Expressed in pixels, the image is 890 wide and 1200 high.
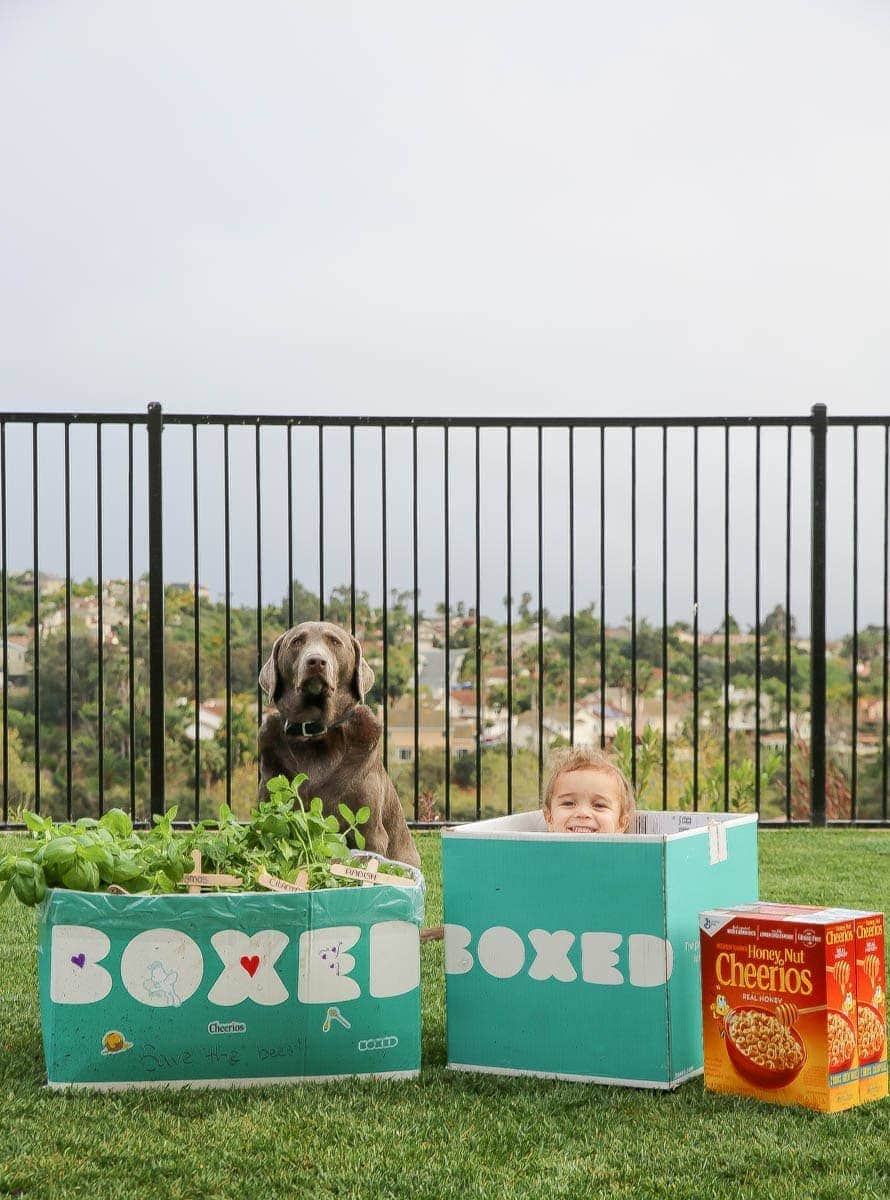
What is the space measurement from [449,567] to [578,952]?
10.3 feet

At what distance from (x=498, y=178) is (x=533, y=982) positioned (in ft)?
17.6

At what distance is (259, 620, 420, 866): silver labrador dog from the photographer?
2896 mm

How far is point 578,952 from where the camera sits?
1.73m

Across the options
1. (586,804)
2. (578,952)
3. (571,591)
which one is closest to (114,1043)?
(578,952)

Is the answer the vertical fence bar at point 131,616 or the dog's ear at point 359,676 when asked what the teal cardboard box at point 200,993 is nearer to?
the dog's ear at point 359,676

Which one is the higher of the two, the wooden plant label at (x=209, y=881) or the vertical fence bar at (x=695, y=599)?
the vertical fence bar at (x=695, y=599)

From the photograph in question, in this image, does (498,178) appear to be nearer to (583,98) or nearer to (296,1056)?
(583,98)

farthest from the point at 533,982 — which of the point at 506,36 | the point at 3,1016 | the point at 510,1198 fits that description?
the point at 506,36

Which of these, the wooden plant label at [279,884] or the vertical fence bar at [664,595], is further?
the vertical fence bar at [664,595]

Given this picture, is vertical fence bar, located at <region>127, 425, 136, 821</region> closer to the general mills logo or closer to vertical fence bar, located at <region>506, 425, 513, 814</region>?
vertical fence bar, located at <region>506, 425, 513, 814</region>

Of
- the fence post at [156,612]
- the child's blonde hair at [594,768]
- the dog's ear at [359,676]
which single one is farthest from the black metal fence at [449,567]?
the child's blonde hair at [594,768]

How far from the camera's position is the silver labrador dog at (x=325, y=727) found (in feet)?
9.50

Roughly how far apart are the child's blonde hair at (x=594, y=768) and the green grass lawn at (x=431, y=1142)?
575mm

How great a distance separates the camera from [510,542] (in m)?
4.56
